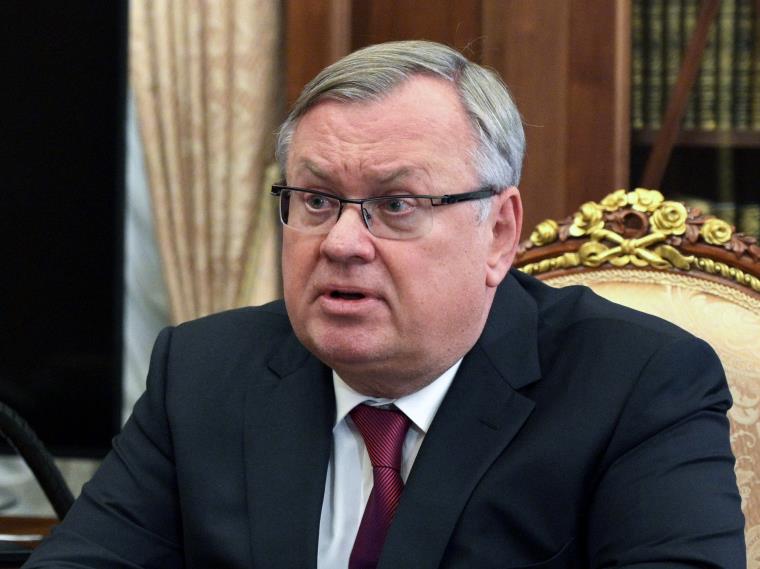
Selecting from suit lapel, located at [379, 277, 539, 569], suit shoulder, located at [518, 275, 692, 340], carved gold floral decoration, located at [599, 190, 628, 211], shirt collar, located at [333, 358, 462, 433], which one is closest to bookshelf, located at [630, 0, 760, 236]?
carved gold floral decoration, located at [599, 190, 628, 211]

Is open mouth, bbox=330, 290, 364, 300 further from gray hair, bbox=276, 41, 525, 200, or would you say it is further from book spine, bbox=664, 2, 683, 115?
book spine, bbox=664, 2, 683, 115

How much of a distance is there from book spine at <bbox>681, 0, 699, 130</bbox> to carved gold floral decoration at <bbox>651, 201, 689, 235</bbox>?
69 centimetres

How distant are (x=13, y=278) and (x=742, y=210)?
5.57 feet

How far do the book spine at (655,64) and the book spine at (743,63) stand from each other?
15cm

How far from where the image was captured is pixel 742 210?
2.50 metres

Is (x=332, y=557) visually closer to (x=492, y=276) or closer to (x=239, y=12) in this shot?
(x=492, y=276)

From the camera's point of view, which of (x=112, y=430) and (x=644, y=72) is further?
(x=112, y=430)

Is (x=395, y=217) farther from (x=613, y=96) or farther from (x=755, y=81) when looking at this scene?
(x=755, y=81)

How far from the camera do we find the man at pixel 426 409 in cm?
146

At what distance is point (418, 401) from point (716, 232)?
60 centimetres

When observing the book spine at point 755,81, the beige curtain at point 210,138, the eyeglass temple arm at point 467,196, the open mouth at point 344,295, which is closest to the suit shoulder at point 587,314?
the eyeglass temple arm at point 467,196

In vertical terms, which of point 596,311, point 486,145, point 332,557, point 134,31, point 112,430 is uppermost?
point 134,31

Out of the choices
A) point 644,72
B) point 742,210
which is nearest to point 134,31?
point 644,72

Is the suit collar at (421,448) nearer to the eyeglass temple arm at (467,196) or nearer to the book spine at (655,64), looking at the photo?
the eyeglass temple arm at (467,196)
